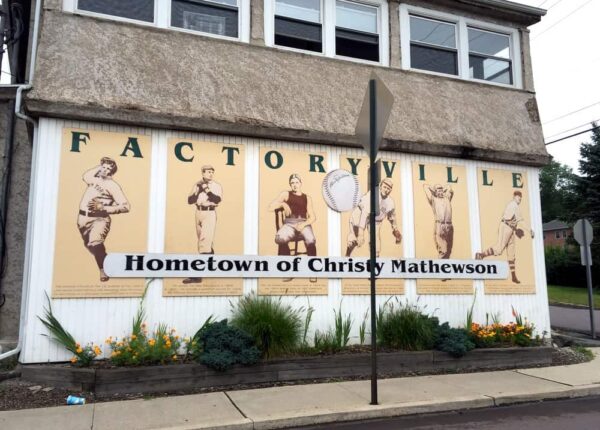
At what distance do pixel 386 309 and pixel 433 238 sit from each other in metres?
1.70

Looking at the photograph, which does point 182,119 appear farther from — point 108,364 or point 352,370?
point 352,370

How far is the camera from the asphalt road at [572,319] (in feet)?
46.3

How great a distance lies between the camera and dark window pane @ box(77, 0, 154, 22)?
812 cm

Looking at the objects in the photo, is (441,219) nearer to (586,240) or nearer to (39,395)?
(586,240)

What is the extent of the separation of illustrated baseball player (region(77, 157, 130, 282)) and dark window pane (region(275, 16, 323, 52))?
3.99 m

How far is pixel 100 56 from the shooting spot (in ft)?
25.5

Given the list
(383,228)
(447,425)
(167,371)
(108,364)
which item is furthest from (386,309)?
(108,364)

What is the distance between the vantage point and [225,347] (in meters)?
6.96

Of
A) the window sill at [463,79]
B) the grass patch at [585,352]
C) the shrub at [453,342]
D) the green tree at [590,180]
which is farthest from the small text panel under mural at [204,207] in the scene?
the green tree at [590,180]

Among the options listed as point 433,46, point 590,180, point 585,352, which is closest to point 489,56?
point 433,46

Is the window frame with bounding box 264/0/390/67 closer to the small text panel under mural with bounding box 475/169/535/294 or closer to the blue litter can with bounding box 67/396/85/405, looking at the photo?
the small text panel under mural with bounding box 475/169/535/294

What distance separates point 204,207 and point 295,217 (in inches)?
61.6

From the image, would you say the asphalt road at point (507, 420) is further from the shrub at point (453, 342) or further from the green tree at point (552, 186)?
the green tree at point (552, 186)

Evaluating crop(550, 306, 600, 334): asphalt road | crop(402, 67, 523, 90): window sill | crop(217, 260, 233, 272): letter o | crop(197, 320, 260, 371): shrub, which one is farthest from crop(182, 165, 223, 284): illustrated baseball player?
crop(550, 306, 600, 334): asphalt road
